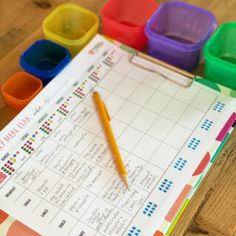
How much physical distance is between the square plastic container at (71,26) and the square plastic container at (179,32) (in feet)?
0.37

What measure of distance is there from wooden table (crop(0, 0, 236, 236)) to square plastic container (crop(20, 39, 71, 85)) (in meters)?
0.04

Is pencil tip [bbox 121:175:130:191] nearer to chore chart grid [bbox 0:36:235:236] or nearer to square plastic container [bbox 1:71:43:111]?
chore chart grid [bbox 0:36:235:236]

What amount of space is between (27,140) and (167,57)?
11.2 inches

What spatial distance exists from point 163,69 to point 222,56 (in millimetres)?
110

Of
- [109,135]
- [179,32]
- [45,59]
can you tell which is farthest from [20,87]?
[179,32]

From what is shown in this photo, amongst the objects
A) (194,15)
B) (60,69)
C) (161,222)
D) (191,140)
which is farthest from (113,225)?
(194,15)

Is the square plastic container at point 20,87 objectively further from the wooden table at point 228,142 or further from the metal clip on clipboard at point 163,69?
the metal clip on clipboard at point 163,69

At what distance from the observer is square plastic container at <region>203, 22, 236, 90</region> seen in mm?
749

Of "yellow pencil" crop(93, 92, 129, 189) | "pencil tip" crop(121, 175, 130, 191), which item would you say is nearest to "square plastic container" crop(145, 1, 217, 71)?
"yellow pencil" crop(93, 92, 129, 189)

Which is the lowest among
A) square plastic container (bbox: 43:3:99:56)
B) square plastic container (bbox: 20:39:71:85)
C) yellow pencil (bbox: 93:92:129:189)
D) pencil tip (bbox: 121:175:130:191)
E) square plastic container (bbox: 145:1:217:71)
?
pencil tip (bbox: 121:175:130:191)

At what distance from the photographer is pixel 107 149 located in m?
0.71

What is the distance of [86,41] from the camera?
2.74 ft

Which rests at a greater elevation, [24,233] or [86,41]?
[86,41]

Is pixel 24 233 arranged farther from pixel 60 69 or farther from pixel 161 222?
pixel 60 69
